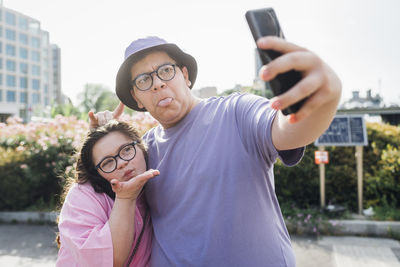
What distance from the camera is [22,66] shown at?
73938mm

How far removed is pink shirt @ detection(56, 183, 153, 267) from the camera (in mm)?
1279

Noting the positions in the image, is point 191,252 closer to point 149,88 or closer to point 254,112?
point 254,112

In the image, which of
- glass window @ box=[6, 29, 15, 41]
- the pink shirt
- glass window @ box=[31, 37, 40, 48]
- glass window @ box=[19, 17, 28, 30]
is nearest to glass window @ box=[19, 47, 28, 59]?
glass window @ box=[6, 29, 15, 41]

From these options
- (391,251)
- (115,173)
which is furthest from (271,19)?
(391,251)

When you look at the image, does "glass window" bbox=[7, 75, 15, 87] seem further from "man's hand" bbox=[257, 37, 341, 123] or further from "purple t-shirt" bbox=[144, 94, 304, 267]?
"man's hand" bbox=[257, 37, 341, 123]

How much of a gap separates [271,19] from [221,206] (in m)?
0.77

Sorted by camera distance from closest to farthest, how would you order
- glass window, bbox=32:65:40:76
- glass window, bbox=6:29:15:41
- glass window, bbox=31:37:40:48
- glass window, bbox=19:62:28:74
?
glass window, bbox=6:29:15:41 < glass window, bbox=19:62:28:74 < glass window, bbox=32:65:40:76 < glass window, bbox=31:37:40:48

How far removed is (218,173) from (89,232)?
0.64m

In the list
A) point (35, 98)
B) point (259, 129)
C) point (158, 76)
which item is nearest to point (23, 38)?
point (35, 98)

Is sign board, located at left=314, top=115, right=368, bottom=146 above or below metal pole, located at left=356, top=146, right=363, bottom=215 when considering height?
above

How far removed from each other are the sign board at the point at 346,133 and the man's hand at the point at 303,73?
5.14 meters

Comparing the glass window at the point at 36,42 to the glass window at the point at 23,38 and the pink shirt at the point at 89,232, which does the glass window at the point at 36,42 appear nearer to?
the glass window at the point at 23,38

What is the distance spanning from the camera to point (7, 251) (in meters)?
4.90

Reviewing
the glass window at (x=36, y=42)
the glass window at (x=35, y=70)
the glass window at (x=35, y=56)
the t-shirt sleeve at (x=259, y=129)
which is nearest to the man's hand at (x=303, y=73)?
the t-shirt sleeve at (x=259, y=129)
